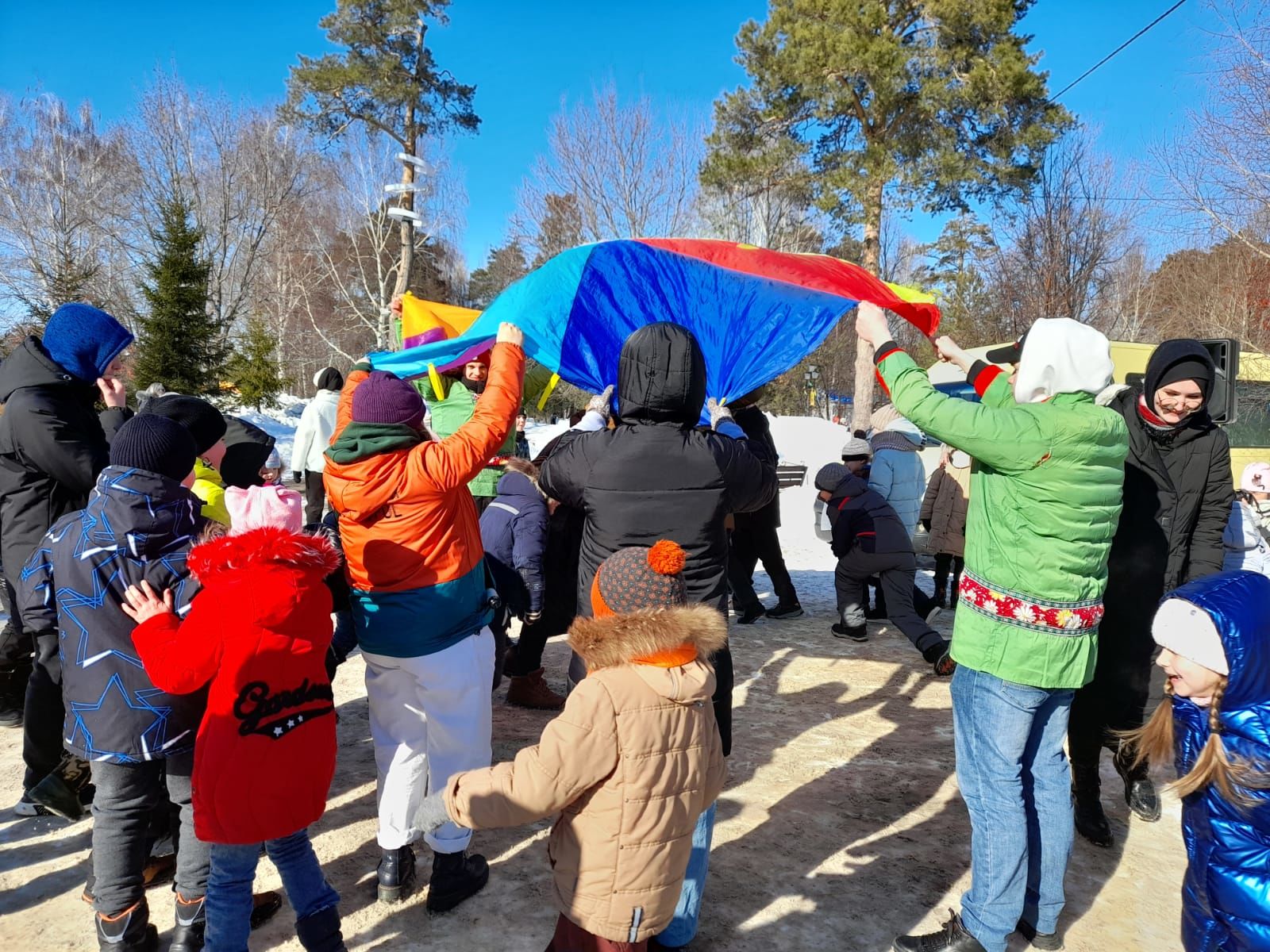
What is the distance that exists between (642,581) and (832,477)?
4.42 meters

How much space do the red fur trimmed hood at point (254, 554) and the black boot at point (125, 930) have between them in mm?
1164

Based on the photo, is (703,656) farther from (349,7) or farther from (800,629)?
(349,7)

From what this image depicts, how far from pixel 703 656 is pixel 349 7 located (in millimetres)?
24712

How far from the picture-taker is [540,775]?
5.92 feet

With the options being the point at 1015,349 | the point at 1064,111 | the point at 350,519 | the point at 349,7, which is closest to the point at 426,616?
the point at 350,519

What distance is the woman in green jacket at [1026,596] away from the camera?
2.32 m

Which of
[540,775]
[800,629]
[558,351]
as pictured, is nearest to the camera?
[540,775]

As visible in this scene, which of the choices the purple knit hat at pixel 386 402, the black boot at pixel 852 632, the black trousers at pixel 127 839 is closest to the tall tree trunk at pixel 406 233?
the black boot at pixel 852 632

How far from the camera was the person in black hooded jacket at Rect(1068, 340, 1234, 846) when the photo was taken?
3.27m

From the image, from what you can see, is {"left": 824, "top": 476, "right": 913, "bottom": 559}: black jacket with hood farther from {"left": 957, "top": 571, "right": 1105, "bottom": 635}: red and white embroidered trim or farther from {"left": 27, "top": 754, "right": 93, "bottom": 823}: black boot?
{"left": 27, "top": 754, "right": 93, "bottom": 823}: black boot

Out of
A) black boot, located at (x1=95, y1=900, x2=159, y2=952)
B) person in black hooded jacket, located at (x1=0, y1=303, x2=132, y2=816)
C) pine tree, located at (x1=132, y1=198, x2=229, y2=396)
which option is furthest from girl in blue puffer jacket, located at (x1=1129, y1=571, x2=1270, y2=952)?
pine tree, located at (x1=132, y1=198, x2=229, y2=396)

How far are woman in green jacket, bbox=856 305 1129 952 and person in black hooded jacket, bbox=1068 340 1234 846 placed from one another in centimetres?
93

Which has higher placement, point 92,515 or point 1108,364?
point 1108,364

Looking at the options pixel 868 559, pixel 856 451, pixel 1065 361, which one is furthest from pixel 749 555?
pixel 1065 361
